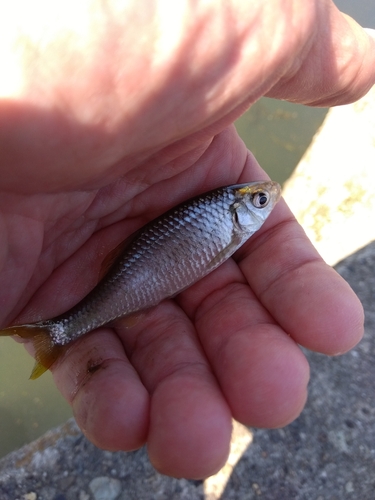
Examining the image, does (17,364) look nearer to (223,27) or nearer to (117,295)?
(117,295)

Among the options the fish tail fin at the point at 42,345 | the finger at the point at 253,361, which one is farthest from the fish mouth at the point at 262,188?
the fish tail fin at the point at 42,345

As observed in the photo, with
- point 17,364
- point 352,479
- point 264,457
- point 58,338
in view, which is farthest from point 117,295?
point 17,364

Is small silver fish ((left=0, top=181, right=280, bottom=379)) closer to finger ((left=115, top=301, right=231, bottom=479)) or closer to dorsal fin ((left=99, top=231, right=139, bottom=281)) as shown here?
dorsal fin ((left=99, top=231, right=139, bottom=281))

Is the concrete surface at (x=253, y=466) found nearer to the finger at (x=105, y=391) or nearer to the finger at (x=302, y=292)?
the finger at (x=105, y=391)

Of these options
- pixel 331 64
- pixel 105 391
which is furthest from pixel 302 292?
pixel 331 64

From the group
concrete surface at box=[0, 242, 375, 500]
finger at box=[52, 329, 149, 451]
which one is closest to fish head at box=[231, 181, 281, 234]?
finger at box=[52, 329, 149, 451]

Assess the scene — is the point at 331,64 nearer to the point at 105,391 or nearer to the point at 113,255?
the point at 113,255
